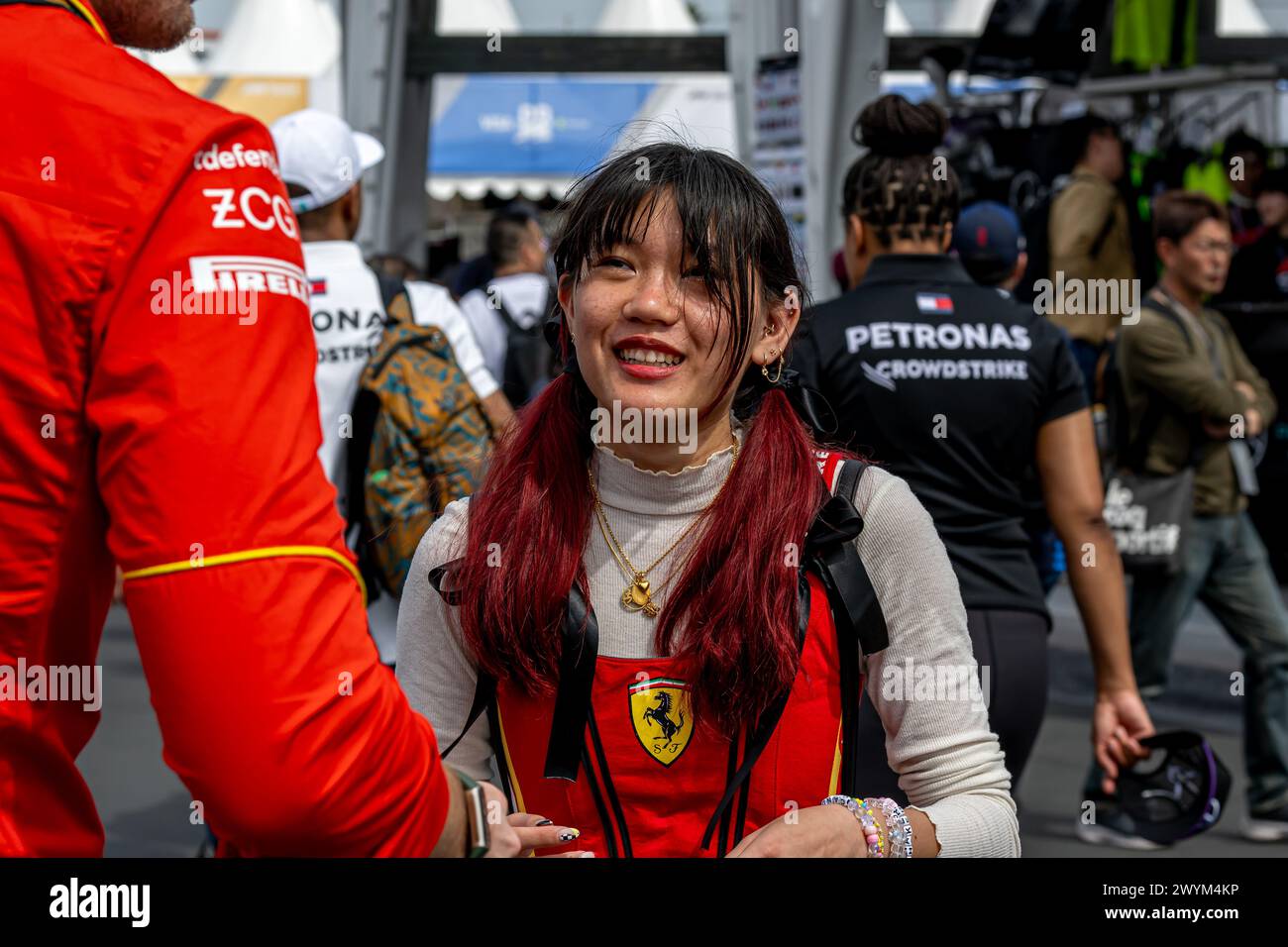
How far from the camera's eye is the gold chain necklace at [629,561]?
2.11 metres

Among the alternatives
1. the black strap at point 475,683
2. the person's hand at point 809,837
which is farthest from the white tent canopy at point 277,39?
the person's hand at point 809,837

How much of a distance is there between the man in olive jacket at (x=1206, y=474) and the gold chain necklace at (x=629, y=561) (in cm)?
415

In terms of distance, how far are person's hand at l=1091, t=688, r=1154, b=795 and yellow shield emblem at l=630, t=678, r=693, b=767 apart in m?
1.85

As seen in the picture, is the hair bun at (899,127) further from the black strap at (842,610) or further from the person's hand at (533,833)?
the person's hand at (533,833)

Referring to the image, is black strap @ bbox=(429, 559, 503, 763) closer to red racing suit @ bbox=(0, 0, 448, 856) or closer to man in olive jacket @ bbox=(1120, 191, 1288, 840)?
red racing suit @ bbox=(0, 0, 448, 856)

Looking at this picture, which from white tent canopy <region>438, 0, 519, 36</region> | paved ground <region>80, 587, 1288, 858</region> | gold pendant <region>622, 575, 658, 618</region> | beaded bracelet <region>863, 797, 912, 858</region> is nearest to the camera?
beaded bracelet <region>863, 797, 912, 858</region>

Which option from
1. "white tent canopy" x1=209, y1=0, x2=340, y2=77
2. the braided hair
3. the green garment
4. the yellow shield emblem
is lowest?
the yellow shield emblem

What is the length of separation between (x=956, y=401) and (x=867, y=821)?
183 cm

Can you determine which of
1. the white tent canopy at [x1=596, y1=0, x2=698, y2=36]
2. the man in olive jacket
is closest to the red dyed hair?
the man in olive jacket

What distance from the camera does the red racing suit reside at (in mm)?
1354

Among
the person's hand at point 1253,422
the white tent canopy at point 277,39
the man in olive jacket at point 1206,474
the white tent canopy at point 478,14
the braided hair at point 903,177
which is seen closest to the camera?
the braided hair at point 903,177

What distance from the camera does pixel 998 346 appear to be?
12.1 feet
